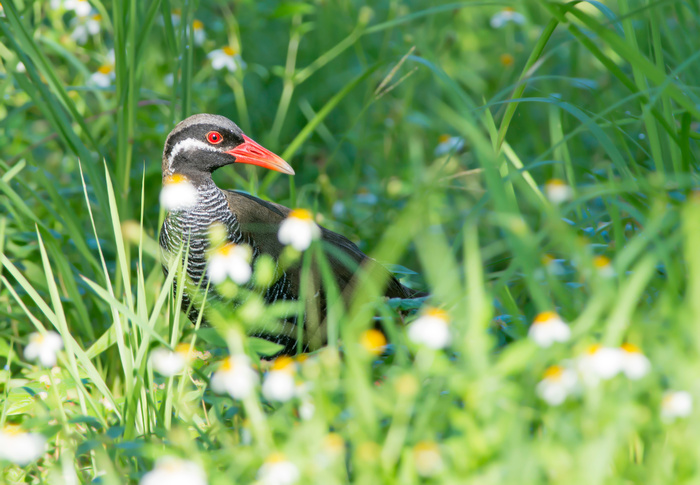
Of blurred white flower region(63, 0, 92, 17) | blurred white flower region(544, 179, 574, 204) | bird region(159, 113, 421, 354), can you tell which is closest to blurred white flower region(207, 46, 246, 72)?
blurred white flower region(63, 0, 92, 17)

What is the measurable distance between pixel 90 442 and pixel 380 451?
600 mm

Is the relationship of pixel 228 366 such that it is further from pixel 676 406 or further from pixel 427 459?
pixel 676 406

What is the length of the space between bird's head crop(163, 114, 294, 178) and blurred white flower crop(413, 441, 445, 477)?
1.84 meters

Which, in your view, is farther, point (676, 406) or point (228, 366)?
point (228, 366)

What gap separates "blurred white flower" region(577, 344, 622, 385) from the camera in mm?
1368

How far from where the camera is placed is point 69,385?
2094mm

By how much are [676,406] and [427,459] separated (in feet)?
1.53

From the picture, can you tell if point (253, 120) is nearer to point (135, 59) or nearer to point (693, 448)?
point (135, 59)

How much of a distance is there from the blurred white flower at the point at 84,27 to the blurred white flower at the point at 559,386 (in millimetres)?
3593

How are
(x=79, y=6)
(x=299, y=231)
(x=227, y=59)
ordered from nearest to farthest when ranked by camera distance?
(x=299, y=231) < (x=79, y=6) < (x=227, y=59)

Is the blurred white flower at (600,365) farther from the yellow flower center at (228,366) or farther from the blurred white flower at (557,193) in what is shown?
the blurred white flower at (557,193)

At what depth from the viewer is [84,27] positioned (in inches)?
171

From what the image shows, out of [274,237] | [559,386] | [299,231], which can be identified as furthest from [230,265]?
[274,237]

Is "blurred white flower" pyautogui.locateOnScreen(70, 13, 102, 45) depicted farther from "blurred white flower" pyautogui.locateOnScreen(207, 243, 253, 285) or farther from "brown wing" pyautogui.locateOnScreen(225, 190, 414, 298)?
"blurred white flower" pyautogui.locateOnScreen(207, 243, 253, 285)
